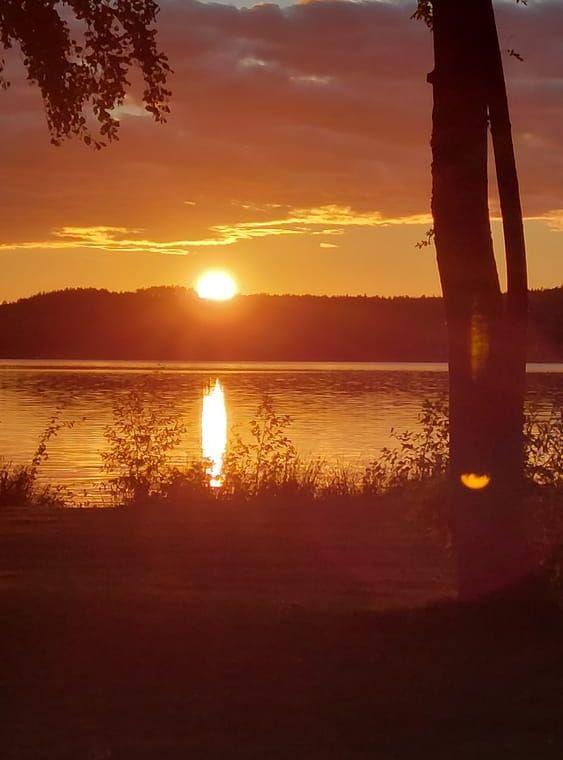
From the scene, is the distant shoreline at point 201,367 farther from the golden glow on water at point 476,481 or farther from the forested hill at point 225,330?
the golden glow on water at point 476,481

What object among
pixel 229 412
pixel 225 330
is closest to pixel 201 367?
pixel 225 330

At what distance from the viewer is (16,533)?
1545 cm

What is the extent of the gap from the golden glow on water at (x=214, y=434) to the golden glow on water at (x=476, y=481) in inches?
457

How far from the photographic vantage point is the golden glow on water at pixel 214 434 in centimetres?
2326

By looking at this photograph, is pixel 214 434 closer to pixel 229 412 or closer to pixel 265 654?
pixel 229 412

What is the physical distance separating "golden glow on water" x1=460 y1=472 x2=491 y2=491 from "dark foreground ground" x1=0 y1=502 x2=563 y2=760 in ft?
3.02

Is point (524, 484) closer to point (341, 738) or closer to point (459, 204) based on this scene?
point (459, 204)

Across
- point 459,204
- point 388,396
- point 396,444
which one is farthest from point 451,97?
point 388,396

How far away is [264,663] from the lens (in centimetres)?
832

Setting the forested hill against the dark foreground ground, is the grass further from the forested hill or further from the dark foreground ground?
the forested hill

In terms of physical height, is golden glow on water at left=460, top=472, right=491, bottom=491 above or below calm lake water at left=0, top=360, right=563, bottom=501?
above

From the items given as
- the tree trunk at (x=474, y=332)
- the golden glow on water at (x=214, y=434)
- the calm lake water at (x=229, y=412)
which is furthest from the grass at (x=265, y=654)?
the golden glow on water at (x=214, y=434)

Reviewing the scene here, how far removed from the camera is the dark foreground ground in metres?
6.91

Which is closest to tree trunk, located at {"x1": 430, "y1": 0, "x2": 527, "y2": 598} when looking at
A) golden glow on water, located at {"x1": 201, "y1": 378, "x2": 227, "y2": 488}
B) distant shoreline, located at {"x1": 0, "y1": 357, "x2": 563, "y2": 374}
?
golden glow on water, located at {"x1": 201, "y1": 378, "x2": 227, "y2": 488}
